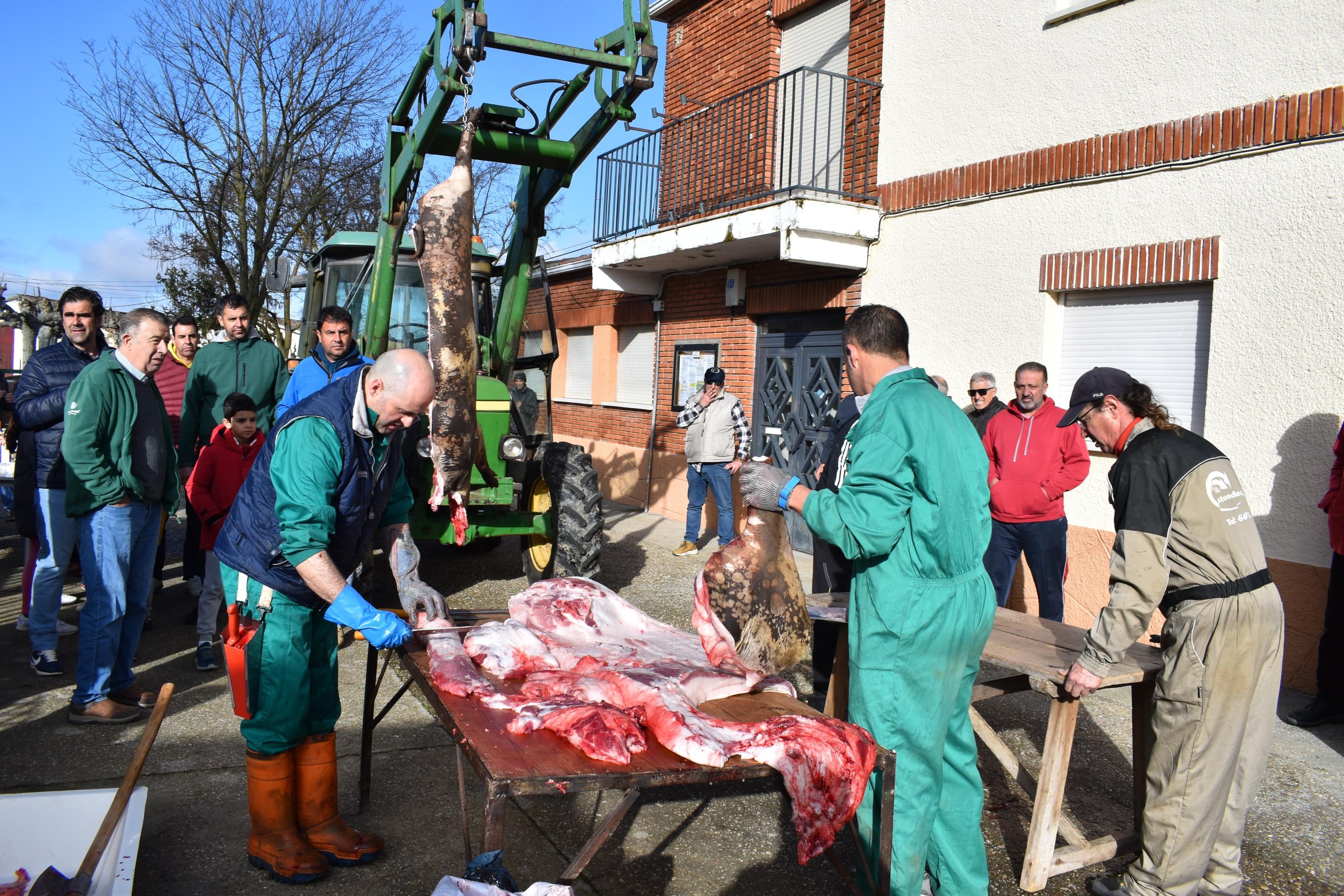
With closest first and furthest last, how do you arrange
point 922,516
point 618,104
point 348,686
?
point 922,516
point 348,686
point 618,104

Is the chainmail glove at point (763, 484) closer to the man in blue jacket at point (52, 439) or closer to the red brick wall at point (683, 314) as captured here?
the man in blue jacket at point (52, 439)

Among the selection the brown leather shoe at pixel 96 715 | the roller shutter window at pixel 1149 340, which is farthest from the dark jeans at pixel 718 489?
the brown leather shoe at pixel 96 715

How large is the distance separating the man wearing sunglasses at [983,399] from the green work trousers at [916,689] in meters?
3.86

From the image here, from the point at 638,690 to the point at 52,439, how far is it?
3701mm

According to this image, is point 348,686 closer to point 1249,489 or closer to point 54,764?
point 54,764

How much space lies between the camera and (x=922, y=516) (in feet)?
8.58

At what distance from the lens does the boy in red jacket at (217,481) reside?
523 cm

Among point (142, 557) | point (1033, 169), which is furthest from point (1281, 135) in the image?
point (142, 557)

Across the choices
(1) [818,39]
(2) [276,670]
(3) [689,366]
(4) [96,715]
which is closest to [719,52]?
(1) [818,39]

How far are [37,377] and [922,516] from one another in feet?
14.9

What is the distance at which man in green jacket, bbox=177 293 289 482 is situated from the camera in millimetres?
5766

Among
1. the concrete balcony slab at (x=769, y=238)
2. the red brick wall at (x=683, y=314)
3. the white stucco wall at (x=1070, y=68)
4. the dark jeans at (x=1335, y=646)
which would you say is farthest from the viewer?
the red brick wall at (x=683, y=314)

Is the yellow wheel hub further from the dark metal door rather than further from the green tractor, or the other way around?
the dark metal door

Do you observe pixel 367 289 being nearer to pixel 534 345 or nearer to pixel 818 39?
pixel 534 345
